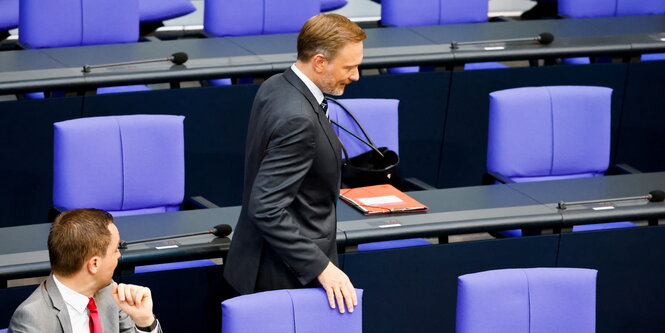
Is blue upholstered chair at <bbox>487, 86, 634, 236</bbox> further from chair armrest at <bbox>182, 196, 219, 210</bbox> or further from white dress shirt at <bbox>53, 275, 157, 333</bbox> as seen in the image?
white dress shirt at <bbox>53, 275, 157, 333</bbox>

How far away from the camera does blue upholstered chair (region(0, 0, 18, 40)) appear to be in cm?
548

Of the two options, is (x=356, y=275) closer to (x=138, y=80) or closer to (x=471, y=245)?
(x=471, y=245)

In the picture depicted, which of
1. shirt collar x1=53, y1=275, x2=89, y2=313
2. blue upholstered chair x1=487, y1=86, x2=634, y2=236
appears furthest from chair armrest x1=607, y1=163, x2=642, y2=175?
shirt collar x1=53, y1=275, x2=89, y2=313

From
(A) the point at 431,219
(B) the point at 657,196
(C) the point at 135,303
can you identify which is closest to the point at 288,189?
(C) the point at 135,303

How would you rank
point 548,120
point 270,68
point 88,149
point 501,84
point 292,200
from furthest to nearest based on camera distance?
point 501,84 → point 270,68 → point 548,120 → point 88,149 → point 292,200

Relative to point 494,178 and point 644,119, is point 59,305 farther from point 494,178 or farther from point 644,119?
point 644,119

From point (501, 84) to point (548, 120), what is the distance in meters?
0.66

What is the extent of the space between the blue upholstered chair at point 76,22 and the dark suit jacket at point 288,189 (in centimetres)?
234

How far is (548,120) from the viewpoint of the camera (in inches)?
169

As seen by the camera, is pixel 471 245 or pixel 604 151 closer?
pixel 471 245

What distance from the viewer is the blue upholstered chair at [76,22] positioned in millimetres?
4816

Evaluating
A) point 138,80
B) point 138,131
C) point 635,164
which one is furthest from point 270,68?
point 635,164

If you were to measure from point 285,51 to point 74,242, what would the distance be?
2.44 meters

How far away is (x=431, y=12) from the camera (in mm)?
5594
